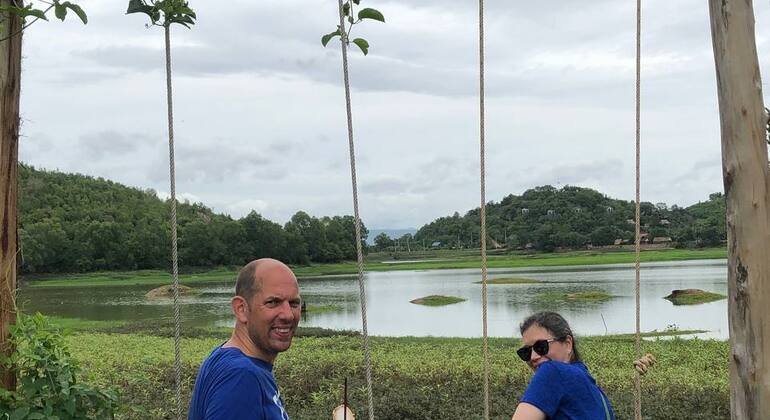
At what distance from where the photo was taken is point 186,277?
51250 mm

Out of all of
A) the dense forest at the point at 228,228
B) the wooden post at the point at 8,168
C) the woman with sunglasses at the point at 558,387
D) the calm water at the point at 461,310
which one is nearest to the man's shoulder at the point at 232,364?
the woman with sunglasses at the point at 558,387

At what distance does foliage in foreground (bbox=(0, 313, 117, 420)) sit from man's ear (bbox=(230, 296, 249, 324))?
134 cm

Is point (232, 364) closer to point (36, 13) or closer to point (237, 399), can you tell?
point (237, 399)

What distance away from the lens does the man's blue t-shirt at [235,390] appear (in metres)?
1.57


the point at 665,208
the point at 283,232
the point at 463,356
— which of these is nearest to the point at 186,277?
the point at 283,232

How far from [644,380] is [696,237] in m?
54.0

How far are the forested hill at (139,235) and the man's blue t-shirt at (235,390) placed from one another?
39760 millimetres

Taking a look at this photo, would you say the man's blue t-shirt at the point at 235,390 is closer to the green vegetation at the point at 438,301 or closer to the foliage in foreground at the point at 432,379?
the foliage in foreground at the point at 432,379

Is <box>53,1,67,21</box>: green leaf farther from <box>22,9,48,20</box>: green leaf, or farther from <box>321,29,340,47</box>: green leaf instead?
<box>321,29,340,47</box>: green leaf

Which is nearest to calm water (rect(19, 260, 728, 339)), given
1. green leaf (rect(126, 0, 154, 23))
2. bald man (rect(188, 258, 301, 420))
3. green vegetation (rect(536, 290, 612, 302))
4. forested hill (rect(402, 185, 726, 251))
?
green vegetation (rect(536, 290, 612, 302))

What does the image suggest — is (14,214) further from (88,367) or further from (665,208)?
(665,208)

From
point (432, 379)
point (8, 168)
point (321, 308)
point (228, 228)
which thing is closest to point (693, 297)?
point (321, 308)

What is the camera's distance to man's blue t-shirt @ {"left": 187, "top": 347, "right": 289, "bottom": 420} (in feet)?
5.15

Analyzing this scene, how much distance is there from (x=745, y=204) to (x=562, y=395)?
126 cm
